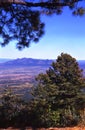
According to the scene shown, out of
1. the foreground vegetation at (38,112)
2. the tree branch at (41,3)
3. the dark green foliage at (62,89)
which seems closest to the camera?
the tree branch at (41,3)

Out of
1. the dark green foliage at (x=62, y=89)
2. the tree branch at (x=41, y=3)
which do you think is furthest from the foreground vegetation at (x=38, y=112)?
the tree branch at (x=41, y=3)

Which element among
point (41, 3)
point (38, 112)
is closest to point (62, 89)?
point (38, 112)

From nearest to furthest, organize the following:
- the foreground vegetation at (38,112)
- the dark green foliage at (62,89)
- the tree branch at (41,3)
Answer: the tree branch at (41,3) → the foreground vegetation at (38,112) → the dark green foliage at (62,89)

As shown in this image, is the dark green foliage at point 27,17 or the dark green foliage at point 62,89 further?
the dark green foliage at point 62,89

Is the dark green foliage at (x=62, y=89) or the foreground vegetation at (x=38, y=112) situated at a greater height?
the dark green foliage at (x=62, y=89)

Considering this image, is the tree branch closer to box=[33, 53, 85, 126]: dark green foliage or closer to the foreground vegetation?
the foreground vegetation

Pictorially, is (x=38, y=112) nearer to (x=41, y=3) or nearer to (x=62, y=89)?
(x=41, y=3)

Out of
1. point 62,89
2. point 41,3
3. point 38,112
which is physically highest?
point 41,3

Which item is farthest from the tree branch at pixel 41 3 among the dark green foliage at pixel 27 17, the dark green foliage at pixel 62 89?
the dark green foliage at pixel 62 89

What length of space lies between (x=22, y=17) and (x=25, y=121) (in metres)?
6.04

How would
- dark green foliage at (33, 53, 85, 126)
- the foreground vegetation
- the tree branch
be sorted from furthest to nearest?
dark green foliage at (33, 53, 85, 126)
the foreground vegetation
the tree branch

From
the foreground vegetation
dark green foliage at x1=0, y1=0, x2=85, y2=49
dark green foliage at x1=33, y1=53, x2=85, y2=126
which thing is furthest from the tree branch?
dark green foliage at x1=33, y1=53, x2=85, y2=126

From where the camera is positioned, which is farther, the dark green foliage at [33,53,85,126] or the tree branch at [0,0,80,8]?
the dark green foliage at [33,53,85,126]

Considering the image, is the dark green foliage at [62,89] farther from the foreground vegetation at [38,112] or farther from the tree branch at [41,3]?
the tree branch at [41,3]
